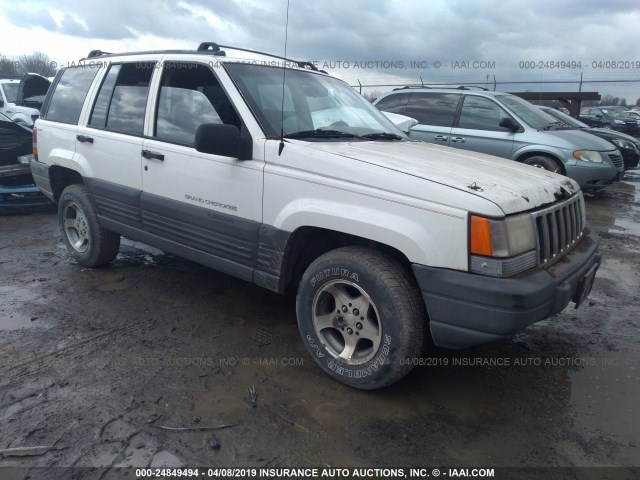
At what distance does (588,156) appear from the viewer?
802cm

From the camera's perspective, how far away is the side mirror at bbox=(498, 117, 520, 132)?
7938 mm

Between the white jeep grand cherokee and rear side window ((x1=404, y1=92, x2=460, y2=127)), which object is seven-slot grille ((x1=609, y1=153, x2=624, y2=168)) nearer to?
rear side window ((x1=404, y1=92, x2=460, y2=127))

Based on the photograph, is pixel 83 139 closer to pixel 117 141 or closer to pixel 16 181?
pixel 117 141

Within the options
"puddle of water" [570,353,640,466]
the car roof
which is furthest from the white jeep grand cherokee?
the car roof

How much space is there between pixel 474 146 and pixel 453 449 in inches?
255

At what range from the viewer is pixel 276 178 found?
3.13m

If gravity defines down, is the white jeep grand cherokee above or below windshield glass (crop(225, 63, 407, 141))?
below

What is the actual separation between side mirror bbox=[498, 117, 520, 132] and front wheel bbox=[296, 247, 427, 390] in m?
6.00

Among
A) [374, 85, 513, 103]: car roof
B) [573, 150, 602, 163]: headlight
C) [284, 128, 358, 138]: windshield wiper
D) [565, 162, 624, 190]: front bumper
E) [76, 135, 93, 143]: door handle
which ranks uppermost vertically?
[374, 85, 513, 103]: car roof

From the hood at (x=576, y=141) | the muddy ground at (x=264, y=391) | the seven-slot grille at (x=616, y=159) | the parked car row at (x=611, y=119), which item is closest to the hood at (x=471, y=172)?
the muddy ground at (x=264, y=391)

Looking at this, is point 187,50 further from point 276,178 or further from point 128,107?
point 276,178

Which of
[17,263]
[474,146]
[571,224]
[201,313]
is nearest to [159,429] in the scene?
[201,313]

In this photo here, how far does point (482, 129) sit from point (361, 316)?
6.22 meters

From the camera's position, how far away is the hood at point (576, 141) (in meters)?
7.88
